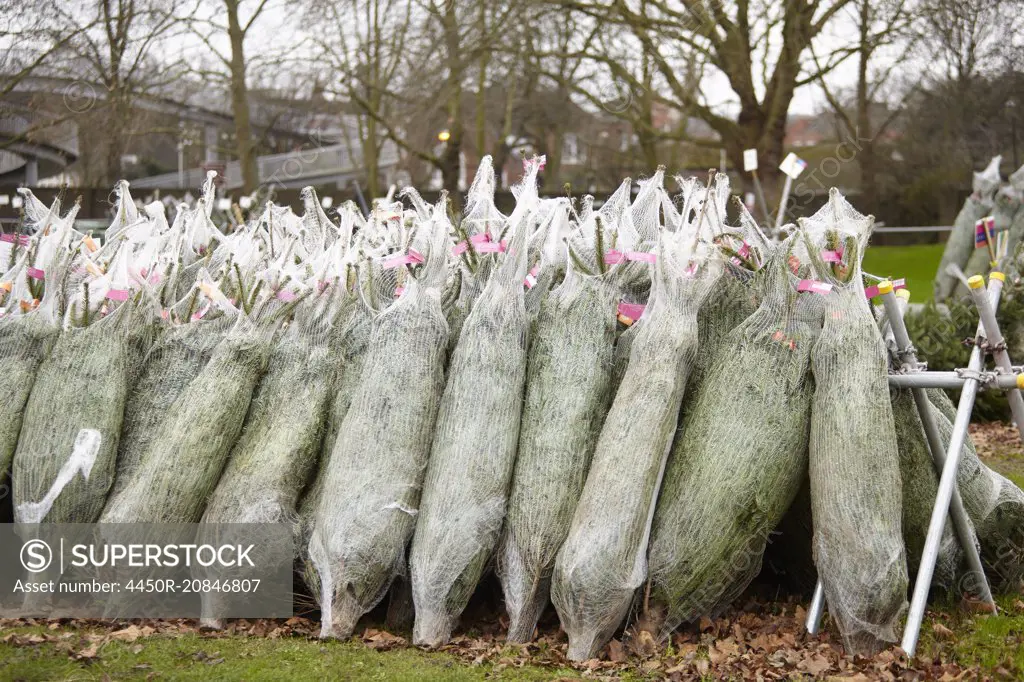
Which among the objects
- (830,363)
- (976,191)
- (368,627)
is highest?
(976,191)

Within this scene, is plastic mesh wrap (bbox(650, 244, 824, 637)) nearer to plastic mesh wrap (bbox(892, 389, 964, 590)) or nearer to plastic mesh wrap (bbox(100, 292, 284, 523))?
plastic mesh wrap (bbox(892, 389, 964, 590))

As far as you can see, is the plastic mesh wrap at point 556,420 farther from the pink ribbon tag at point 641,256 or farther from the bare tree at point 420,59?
the bare tree at point 420,59

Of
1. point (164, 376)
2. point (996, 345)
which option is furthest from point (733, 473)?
point (164, 376)

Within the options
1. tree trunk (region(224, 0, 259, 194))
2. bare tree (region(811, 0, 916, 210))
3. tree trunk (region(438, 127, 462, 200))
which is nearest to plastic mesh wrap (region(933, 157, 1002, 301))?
bare tree (region(811, 0, 916, 210))

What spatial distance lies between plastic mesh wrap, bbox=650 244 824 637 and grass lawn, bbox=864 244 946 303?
13764mm

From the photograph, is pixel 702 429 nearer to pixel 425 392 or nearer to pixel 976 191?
pixel 425 392

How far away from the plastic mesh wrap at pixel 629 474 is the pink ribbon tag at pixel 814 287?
1.41 ft

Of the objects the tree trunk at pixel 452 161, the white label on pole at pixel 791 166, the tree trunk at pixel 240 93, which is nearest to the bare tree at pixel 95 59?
the tree trunk at pixel 240 93

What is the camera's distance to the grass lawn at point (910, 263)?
61.1 feet

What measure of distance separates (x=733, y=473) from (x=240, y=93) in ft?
54.5

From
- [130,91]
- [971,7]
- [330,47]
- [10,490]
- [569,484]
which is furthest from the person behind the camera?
[330,47]

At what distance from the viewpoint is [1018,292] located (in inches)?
334

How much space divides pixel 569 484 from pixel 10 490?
271 cm

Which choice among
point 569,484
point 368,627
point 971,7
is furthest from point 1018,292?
A: point 971,7
